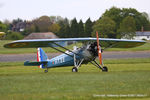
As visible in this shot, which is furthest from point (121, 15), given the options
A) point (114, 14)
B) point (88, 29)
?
point (88, 29)

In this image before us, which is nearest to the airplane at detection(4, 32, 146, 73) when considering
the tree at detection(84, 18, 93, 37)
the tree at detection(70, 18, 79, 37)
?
the tree at detection(84, 18, 93, 37)

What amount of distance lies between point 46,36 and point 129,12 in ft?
80.0

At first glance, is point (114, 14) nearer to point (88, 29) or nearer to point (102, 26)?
point (88, 29)

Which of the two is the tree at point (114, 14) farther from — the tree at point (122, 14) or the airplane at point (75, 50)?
the airplane at point (75, 50)

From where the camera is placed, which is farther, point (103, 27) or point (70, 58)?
point (103, 27)

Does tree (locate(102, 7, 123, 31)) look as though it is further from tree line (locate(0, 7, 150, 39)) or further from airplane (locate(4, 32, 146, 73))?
airplane (locate(4, 32, 146, 73))

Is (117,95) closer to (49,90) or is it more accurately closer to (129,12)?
(49,90)

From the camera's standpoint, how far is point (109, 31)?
193ft

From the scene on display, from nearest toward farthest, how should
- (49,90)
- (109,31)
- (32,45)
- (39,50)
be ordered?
(49,90) < (32,45) < (39,50) < (109,31)

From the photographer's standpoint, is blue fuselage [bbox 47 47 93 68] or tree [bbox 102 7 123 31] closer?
blue fuselage [bbox 47 47 93 68]

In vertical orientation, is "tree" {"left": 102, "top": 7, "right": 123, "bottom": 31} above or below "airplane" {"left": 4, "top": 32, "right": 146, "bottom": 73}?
above

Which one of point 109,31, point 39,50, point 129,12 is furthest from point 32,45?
point 129,12

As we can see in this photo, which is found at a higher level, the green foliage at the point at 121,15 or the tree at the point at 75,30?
the green foliage at the point at 121,15

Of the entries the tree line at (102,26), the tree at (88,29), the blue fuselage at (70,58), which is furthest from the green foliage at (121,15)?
the blue fuselage at (70,58)
